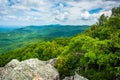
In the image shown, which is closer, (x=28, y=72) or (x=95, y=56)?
(x=95, y=56)

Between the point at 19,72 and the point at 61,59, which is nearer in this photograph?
the point at 19,72

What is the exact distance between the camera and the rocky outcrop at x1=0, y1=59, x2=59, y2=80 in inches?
1606

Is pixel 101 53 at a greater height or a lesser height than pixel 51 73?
greater

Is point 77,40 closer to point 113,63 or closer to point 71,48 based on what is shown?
point 71,48

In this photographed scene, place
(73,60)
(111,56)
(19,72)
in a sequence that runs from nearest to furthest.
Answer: (111,56) → (19,72) → (73,60)

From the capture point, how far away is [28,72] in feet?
137

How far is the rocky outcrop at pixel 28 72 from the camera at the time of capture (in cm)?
4079

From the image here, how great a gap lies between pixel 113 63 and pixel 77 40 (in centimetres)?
918

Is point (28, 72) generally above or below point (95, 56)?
below

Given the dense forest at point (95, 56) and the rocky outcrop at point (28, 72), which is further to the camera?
the rocky outcrop at point (28, 72)

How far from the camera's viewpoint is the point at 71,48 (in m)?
47.0

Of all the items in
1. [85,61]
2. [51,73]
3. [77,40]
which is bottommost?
[51,73]

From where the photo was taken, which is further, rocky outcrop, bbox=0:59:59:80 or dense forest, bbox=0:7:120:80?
rocky outcrop, bbox=0:59:59:80

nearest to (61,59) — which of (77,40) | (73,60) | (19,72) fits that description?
(73,60)
